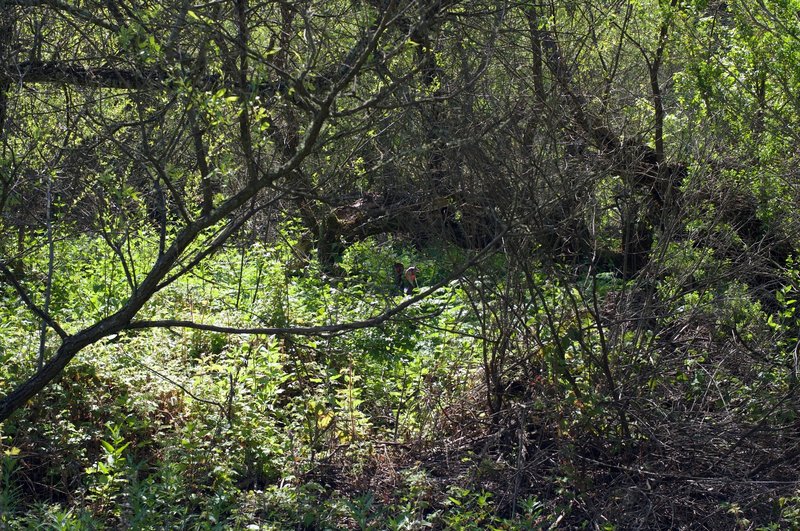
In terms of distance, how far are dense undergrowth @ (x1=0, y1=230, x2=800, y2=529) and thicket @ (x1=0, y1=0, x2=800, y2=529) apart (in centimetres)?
2

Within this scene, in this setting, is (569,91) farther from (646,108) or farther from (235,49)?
(235,49)

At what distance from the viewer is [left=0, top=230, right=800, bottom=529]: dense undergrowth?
185 inches

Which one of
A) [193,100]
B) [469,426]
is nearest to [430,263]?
[469,426]

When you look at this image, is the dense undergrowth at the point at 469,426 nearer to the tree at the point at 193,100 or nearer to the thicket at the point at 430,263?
the thicket at the point at 430,263

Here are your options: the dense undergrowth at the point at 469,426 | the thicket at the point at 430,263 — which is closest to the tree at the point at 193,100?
the thicket at the point at 430,263

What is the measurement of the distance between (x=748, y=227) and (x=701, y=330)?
1315 millimetres

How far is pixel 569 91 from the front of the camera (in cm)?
557

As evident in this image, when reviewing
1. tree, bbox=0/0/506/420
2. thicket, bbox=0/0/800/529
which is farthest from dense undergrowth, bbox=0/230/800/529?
tree, bbox=0/0/506/420

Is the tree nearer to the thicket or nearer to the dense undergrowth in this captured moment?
the thicket

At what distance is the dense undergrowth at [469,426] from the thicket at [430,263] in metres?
0.02

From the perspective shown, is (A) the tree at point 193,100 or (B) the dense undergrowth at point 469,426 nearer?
(A) the tree at point 193,100

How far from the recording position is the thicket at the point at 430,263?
4438 mm

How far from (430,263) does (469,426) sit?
1117 millimetres

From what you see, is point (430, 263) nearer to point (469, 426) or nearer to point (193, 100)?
point (469, 426)
